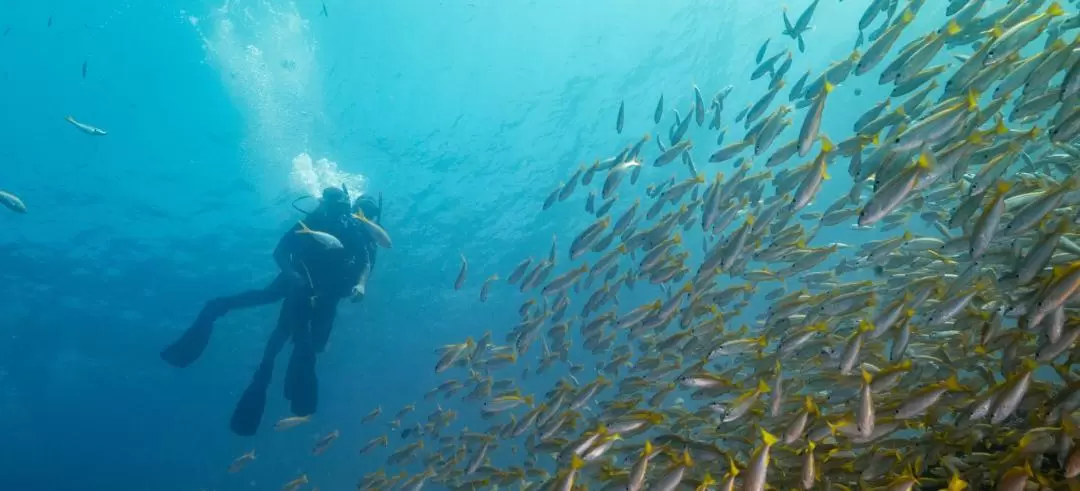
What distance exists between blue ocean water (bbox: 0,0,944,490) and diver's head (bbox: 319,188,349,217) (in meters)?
7.61

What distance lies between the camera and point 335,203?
12.0 metres

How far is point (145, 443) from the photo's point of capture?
44.8 meters

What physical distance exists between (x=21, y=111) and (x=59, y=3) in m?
5.49

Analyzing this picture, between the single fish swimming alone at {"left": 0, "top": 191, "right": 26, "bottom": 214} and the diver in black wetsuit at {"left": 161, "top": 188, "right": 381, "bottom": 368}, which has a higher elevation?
the single fish swimming alone at {"left": 0, "top": 191, "right": 26, "bottom": 214}

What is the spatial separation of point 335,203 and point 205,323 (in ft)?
12.6

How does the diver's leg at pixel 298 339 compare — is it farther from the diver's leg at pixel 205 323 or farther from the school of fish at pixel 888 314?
the school of fish at pixel 888 314

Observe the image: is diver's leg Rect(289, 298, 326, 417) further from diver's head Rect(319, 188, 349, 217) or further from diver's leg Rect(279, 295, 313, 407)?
diver's head Rect(319, 188, 349, 217)

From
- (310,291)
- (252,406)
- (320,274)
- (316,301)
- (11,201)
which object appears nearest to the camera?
(11,201)

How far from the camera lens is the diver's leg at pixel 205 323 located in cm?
1119

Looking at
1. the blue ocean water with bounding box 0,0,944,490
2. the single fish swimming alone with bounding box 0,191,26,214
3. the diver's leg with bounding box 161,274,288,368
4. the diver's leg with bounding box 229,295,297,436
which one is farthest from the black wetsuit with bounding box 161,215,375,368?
the blue ocean water with bounding box 0,0,944,490

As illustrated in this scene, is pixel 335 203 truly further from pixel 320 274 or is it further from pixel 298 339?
pixel 298 339

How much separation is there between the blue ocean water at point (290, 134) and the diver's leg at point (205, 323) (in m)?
8.97

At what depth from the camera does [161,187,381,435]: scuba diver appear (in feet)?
36.7

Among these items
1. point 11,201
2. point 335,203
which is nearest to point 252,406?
point 335,203
